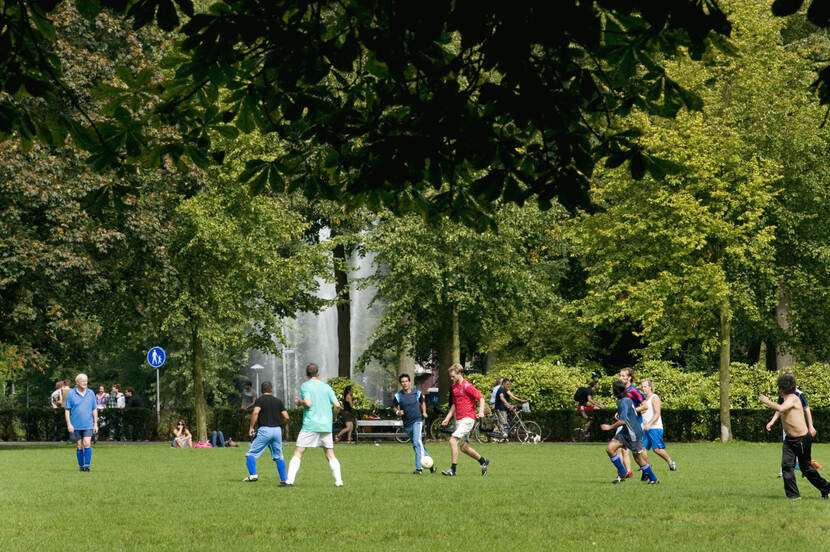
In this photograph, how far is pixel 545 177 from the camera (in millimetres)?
8398

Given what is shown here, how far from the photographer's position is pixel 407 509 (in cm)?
1498

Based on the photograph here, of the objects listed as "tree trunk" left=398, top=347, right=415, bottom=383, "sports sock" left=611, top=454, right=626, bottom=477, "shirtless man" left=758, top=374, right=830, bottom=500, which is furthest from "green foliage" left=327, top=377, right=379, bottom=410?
"shirtless man" left=758, top=374, right=830, bottom=500

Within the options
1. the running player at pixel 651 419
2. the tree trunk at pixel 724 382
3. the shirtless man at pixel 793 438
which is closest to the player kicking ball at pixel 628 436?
the running player at pixel 651 419

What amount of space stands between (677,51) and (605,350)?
40992mm

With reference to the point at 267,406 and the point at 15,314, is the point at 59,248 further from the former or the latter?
the point at 267,406

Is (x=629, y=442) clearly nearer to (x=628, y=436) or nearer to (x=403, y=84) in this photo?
(x=628, y=436)

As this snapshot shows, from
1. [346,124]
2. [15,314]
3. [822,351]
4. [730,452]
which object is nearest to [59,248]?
[15,314]

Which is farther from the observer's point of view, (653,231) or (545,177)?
(653,231)

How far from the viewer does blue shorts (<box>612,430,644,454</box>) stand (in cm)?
1942

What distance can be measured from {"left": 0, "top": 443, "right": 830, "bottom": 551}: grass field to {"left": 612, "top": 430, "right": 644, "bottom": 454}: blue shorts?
21.5 inches

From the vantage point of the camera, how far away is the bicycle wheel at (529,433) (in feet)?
128

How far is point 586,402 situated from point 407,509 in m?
24.9

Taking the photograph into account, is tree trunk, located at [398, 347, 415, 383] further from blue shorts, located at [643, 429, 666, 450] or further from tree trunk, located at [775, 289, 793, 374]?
blue shorts, located at [643, 429, 666, 450]

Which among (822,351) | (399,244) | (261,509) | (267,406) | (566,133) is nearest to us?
(566,133)
